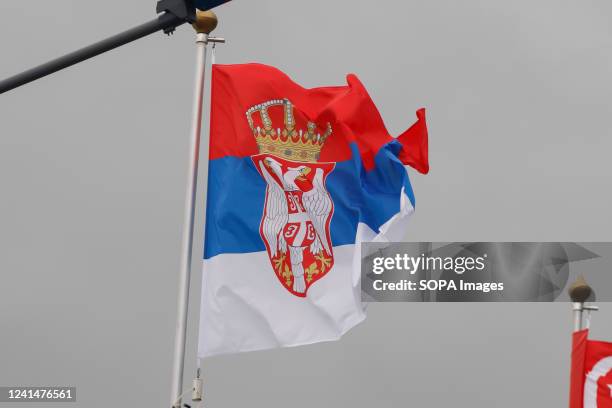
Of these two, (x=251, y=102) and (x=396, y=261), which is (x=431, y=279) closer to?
(x=396, y=261)

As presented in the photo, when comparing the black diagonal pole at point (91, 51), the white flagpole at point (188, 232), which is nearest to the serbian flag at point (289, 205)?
the white flagpole at point (188, 232)

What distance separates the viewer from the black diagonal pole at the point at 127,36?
52.7ft

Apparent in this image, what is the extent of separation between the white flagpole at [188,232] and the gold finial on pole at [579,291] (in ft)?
27.1

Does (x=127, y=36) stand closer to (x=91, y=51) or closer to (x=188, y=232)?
(x=91, y=51)

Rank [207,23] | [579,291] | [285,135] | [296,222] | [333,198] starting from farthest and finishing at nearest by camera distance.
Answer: [579,291]
[333,198]
[285,135]
[296,222]
[207,23]

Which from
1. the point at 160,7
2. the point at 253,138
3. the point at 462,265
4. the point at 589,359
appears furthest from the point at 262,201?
the point at 160,7

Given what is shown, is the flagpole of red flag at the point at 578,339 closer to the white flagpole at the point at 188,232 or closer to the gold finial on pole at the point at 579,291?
the gold finial on pole at the point at 579,291

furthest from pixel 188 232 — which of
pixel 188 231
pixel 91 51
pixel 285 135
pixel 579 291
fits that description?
pixel 579 291

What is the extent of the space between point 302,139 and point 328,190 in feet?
3.19

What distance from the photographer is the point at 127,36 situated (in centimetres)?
1636

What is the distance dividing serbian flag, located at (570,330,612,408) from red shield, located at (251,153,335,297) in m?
5.31

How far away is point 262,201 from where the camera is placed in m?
24.9

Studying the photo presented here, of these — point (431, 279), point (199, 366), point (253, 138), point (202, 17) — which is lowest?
point (199, 366)

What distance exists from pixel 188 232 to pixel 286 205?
7.49 ft
